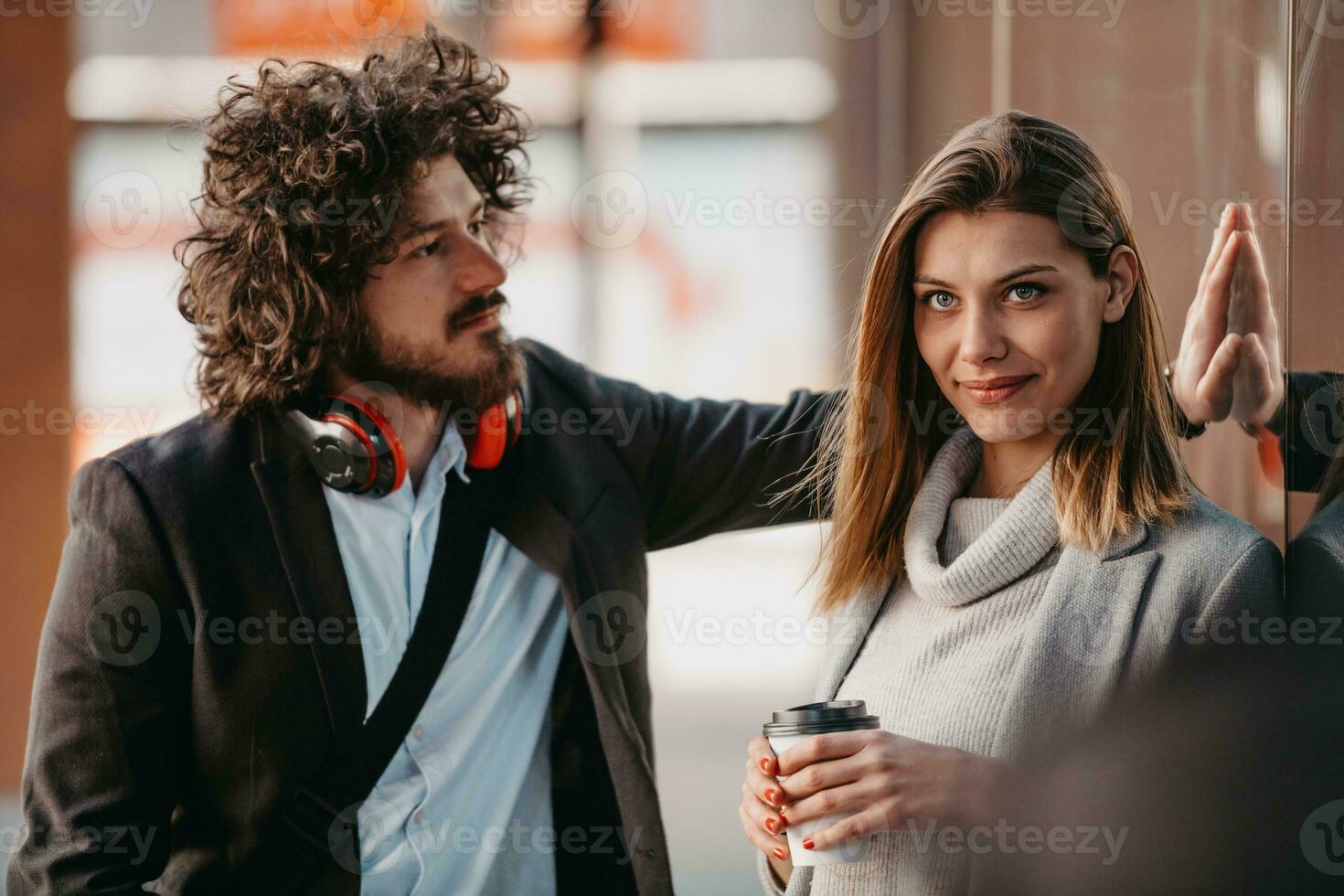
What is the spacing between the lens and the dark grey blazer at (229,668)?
1.39m

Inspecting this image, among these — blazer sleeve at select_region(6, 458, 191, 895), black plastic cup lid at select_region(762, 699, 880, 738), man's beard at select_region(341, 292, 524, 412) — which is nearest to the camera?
black plastic cup lid at select_region(762, 699, 880, 738)

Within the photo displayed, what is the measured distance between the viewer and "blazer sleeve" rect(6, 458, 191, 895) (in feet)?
4.52

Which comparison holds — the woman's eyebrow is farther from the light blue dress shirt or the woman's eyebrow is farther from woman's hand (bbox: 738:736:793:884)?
the light blue dress shirt

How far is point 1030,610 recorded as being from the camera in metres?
1.14

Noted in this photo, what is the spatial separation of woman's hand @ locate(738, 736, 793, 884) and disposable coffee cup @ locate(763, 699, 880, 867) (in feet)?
0.05

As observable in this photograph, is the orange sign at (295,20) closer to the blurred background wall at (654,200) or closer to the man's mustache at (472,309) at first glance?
the blurred background wall at (654,200)

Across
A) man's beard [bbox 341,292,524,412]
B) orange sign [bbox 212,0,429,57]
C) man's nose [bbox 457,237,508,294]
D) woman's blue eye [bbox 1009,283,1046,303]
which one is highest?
orange sign [bbox 212,0,429,57]

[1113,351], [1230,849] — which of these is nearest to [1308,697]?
[1230,849]

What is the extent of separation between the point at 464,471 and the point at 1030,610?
0.81 m

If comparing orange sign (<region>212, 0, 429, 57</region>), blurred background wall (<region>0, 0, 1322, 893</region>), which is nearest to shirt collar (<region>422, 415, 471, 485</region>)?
blurred background wall (<region>0, 0, 1322, 893</region>)

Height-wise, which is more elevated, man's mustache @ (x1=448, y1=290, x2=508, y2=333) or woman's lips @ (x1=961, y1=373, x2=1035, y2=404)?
man's mustache @ (x1=448, y1=290, x2=508, y2=333)

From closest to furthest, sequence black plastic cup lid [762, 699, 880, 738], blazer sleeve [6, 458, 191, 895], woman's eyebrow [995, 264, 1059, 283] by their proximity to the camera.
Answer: black plastic cup lid [762, 699, 880, 738]
woman's eyebrow [995, 264, 1059, 283]
blazer sleeve [6, 458, 191, 895]

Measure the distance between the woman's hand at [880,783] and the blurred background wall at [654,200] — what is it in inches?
39.8

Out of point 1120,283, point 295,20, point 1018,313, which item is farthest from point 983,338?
point 295,20
